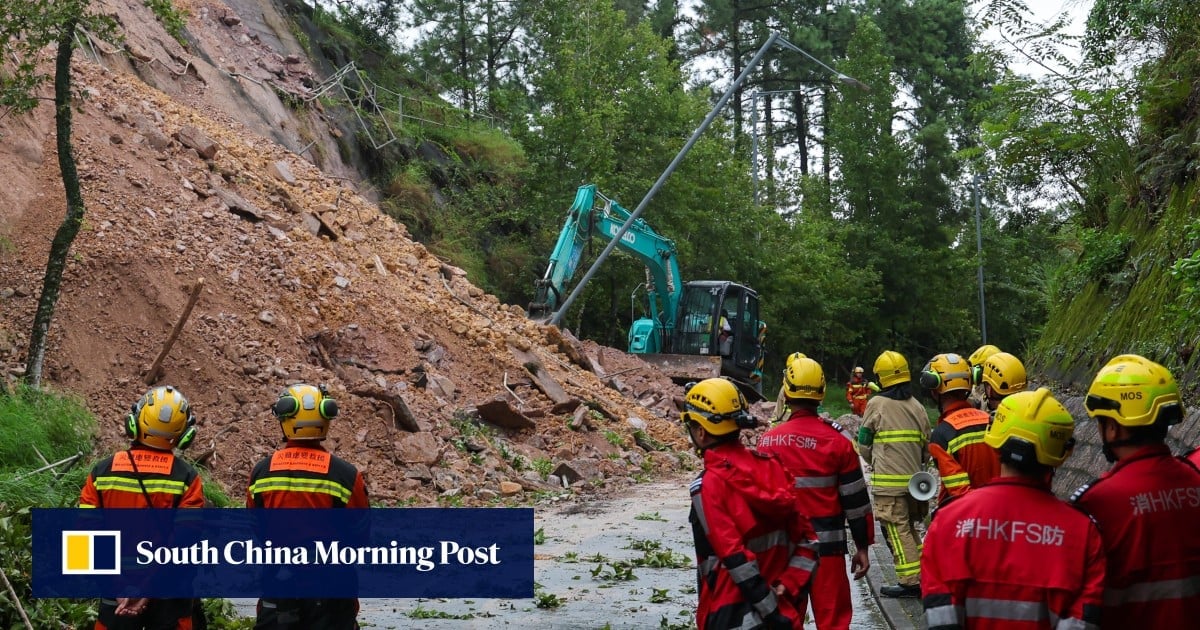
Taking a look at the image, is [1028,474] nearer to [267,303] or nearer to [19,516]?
[19,516]

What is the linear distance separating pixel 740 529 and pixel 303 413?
2068 mm

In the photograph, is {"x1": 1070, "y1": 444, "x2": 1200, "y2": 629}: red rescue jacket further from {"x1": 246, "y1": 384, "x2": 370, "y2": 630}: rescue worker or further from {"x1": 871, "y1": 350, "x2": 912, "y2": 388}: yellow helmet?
{"x1": 871, "y1": 350, "x2": 912, "y2": 388}: yellow helmet

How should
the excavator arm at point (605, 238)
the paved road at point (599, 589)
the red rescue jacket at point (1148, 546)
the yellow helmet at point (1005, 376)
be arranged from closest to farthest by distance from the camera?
the red rescue jacket at point (1148, 546), the yellow helmet at point (1005, 376), the paved road at point (599, 589), the excavator arm at point (605, 238)

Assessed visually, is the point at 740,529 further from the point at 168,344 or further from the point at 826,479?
the point at 168,344

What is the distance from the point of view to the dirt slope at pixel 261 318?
14430 mm

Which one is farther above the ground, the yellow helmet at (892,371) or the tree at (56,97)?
the tree at (56,97)

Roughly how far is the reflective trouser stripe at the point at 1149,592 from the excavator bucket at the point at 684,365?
2156 cm

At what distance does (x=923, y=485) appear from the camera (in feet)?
24.0

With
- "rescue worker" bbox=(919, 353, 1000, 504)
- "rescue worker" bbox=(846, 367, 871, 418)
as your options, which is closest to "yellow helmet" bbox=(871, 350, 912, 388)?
"rescue worker" bbox=(919, 353, 1000, 504)

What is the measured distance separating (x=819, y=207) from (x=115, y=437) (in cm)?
3431

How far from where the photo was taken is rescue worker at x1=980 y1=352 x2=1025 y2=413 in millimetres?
6762

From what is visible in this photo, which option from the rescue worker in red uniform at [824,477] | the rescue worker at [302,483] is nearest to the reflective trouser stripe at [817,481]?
the rescue worker in red uniform at [824,477]

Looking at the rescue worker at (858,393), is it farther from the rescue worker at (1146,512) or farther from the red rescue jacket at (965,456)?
the rescue worker at (1146,512)

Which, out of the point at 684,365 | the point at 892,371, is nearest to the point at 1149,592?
the point at 892,371
